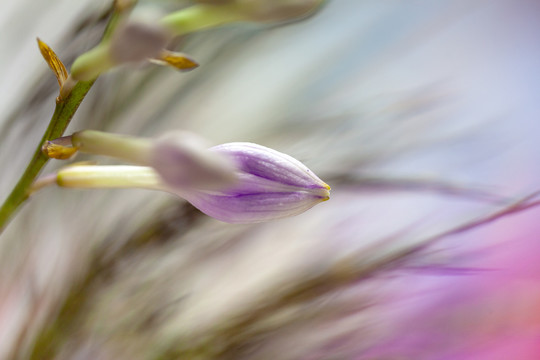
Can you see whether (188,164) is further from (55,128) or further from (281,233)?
(281,233)

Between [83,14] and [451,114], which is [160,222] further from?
[451,114]

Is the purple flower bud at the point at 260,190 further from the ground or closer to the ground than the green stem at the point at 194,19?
closer to the ground

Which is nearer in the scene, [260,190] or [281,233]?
[260,190]

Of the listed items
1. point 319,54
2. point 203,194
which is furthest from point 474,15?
point 203,194

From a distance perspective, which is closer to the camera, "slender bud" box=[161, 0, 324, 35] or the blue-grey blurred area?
"slender bud" box=[161, 0, 324, 35]

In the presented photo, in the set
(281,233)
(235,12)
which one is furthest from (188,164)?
(281,233)

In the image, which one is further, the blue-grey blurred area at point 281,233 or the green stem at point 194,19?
the blue-grey blurred area at point 281,233
